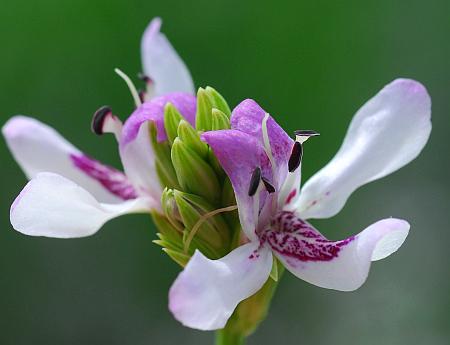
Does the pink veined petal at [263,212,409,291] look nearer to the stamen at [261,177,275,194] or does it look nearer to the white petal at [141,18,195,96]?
the stamen at [261,177,275,194]

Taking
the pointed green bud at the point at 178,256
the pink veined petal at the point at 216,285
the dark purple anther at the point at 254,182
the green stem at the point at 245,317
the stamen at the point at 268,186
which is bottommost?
the green stem at the point at 245,317

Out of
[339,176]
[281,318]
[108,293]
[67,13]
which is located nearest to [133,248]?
[108,293]

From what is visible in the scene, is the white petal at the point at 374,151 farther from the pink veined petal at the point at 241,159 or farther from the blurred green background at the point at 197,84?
the blurred green background at the point at 197,84

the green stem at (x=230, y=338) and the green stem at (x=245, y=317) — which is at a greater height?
the green stem at (x=245, y=317)

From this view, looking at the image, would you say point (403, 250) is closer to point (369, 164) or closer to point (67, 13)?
point (67, 13)

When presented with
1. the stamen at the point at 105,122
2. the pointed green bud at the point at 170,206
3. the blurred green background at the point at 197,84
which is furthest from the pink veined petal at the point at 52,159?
the blurred green background at the point at 197,84

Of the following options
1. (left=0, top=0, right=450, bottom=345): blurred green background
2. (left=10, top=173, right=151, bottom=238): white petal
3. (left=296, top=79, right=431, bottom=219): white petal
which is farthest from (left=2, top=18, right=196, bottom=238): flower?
(left=0, top=0, right=450, bottom=345): blurred green background

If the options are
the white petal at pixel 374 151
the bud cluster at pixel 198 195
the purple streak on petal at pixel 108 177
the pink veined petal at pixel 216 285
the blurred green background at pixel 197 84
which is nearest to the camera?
the pink veined petal at pixel 216 285
